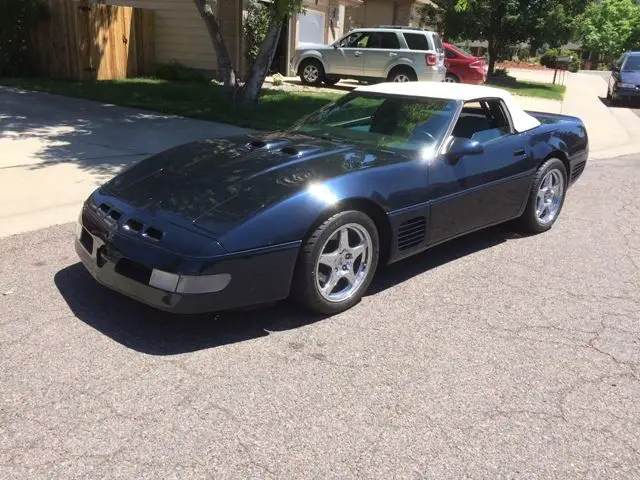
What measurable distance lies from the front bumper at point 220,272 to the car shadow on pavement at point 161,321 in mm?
229

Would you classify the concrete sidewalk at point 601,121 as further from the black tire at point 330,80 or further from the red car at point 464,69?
the black tire at point 330,80

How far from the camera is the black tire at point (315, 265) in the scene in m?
3.57

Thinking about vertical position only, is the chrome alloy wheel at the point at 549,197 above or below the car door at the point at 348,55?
below

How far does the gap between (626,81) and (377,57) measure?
8.10 m

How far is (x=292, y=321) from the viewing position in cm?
376

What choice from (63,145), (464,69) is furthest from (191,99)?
(464,69)

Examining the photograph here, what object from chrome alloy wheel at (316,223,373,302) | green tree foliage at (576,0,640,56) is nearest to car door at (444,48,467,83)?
chrome alloy wheel at (316,223,373,302)

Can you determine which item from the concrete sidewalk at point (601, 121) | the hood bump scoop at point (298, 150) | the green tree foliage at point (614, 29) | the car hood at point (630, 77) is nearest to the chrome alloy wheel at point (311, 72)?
the concrete sidewalk at point (601, 121)

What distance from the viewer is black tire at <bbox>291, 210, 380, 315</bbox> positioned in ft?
11.7

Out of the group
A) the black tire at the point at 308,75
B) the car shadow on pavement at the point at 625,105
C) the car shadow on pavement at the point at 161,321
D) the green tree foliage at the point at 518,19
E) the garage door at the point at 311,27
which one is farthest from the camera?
the green tree foliage at the point at 518,19

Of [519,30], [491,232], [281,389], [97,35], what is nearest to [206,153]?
[281,389]

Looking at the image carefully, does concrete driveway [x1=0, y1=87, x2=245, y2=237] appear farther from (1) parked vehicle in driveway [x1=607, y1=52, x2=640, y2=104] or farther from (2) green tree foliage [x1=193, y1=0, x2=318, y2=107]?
(1) parked vehicle in driveway [x1=607, y1=52, x2=640, y2=104]

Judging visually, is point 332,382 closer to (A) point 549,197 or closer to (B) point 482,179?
(B) point 482,179

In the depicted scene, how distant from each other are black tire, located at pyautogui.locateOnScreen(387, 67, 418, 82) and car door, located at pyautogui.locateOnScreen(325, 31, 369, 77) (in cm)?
93
